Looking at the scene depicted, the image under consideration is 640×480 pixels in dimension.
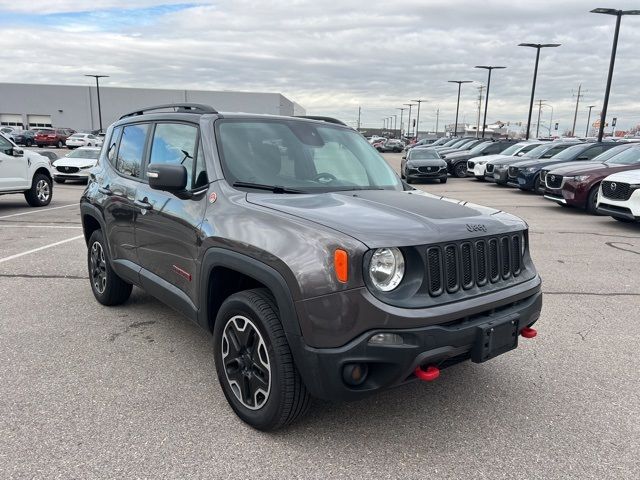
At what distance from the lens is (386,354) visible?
8.14ft

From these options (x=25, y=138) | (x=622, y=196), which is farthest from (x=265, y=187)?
(x=25, y=138)

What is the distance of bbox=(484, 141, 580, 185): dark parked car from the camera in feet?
60.3

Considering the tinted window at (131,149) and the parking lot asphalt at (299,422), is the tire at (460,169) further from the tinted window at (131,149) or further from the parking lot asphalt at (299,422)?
the tinted window at (131,149)

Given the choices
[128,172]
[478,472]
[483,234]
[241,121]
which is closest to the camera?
[478,472]

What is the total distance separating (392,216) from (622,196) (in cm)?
886

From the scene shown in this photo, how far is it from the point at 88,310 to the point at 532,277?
13.4 ft

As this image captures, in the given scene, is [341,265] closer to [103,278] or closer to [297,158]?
[297,158]

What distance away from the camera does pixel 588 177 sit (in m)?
11.8

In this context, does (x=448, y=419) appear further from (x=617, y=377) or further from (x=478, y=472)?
(x=617, y=377)

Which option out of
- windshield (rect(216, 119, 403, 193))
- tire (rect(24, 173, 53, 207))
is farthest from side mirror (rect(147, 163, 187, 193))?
tire (rect(24, 173, 53, 207))

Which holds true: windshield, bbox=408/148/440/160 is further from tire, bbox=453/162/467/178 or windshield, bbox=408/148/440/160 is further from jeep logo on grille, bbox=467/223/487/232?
jeep logo on grille, bbox=467/223/487/232

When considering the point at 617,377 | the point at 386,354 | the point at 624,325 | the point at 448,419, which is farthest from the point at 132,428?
the point at 624,325

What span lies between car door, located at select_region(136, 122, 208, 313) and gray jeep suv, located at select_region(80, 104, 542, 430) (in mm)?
16

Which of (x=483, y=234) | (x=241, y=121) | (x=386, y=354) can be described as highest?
(x=241, y=121)
